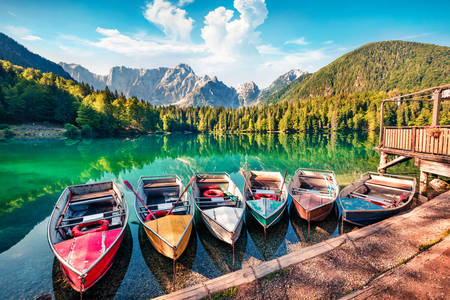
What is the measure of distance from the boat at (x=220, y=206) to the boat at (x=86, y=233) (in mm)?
3598

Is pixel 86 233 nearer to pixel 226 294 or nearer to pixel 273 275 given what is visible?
pixel 226 294

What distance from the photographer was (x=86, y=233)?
754cm

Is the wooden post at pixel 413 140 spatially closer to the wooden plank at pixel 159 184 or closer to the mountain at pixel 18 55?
the wooden plank at pixel 159 184

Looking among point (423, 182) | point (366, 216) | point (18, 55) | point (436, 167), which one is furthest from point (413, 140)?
point (18, 55)

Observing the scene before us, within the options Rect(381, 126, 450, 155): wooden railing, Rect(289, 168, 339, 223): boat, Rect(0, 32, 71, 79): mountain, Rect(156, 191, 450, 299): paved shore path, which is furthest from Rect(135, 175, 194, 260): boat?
Rect(0, 32, 71, 79): mountain

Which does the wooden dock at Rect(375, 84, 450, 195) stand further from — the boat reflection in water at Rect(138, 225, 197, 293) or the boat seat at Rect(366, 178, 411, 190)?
the boat reflection in water at Rect(138, 225, 197, 293)

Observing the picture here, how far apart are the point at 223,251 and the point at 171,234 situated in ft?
8.23

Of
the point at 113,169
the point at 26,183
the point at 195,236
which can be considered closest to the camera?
the point at 195,236

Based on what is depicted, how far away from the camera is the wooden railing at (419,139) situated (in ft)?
34.6

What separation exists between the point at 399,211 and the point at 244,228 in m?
7.60

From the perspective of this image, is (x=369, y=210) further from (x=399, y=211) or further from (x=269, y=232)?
(x=269, y=232)

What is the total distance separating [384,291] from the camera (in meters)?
4.75

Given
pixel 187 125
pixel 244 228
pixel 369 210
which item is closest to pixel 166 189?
pixel 244 228

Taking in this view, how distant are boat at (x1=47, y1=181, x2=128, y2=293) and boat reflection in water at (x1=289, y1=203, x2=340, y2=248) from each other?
7.82 meters
